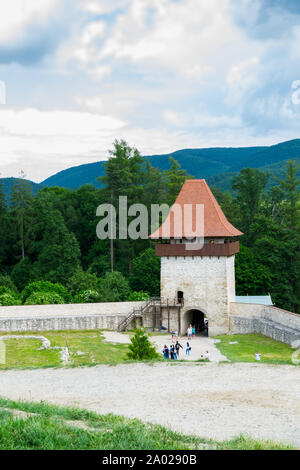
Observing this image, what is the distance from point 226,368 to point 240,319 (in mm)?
11573

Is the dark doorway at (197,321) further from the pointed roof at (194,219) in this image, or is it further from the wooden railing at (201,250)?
the pointed roof at (194,219)

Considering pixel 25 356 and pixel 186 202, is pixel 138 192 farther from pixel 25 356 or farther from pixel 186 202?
pixel 25 356

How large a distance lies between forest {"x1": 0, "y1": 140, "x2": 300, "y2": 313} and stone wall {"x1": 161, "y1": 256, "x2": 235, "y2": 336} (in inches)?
334

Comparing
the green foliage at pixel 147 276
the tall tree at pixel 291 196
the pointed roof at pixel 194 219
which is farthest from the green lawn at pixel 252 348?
the tall tree at pixel 291 196

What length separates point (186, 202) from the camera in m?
29.7

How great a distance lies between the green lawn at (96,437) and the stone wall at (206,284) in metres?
18.7

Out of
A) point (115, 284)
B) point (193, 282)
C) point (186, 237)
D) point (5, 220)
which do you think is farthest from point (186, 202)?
point (5, 220)

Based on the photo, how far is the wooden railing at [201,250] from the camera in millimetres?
27797

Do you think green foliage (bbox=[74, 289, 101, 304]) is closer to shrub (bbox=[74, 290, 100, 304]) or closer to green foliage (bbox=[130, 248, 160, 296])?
shrub (bbox=[74, 290, 100, 304])

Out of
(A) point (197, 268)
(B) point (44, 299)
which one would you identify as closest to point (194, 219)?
(A) point (197, 268)

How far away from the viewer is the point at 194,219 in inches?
1140

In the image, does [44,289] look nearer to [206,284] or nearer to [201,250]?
[206,284]

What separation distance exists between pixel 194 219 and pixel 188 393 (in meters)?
16.5

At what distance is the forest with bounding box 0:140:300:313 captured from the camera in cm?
3966
